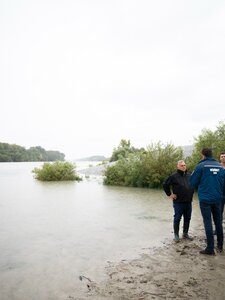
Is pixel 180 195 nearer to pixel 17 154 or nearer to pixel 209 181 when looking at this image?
pixel 209 181

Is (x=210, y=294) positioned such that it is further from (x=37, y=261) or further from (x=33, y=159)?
(x=33, y=159)

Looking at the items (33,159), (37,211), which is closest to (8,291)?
(37,211)

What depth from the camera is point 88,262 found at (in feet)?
20.0

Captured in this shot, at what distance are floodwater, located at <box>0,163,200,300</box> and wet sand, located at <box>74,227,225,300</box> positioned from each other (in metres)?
0.28

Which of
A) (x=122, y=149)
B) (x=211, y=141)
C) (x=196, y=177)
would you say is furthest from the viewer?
(x=122, y=149)

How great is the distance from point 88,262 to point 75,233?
260 centimetres

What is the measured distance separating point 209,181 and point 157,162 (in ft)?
43.9

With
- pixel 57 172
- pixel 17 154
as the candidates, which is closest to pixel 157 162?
pixel 57 172

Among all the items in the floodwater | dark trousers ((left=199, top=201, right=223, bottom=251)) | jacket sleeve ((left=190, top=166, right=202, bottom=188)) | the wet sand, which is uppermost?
jacket sleeve ((left=190, top=166, right=202, bottom=188))

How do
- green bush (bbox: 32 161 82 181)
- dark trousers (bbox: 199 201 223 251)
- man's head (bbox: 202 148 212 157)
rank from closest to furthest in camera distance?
dark trousers (bbox: 199 201 223 251)
man's head (bbox: 202 148 212 157)
green bush (bbox: 32 161 82 181)

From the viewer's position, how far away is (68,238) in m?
8.09

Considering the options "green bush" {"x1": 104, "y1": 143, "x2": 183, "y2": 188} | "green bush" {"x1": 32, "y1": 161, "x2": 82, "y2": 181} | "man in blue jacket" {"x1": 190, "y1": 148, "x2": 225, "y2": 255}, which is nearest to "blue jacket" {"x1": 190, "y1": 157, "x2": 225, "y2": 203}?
"man in blue jacket" {"x1": 190, "y1": 148, "x2": 225, "y2": 255}

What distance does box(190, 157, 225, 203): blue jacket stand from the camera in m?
6.25

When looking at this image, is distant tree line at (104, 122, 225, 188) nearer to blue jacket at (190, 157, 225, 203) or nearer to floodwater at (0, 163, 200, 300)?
floodwater at (0, 163, 200, 300)
